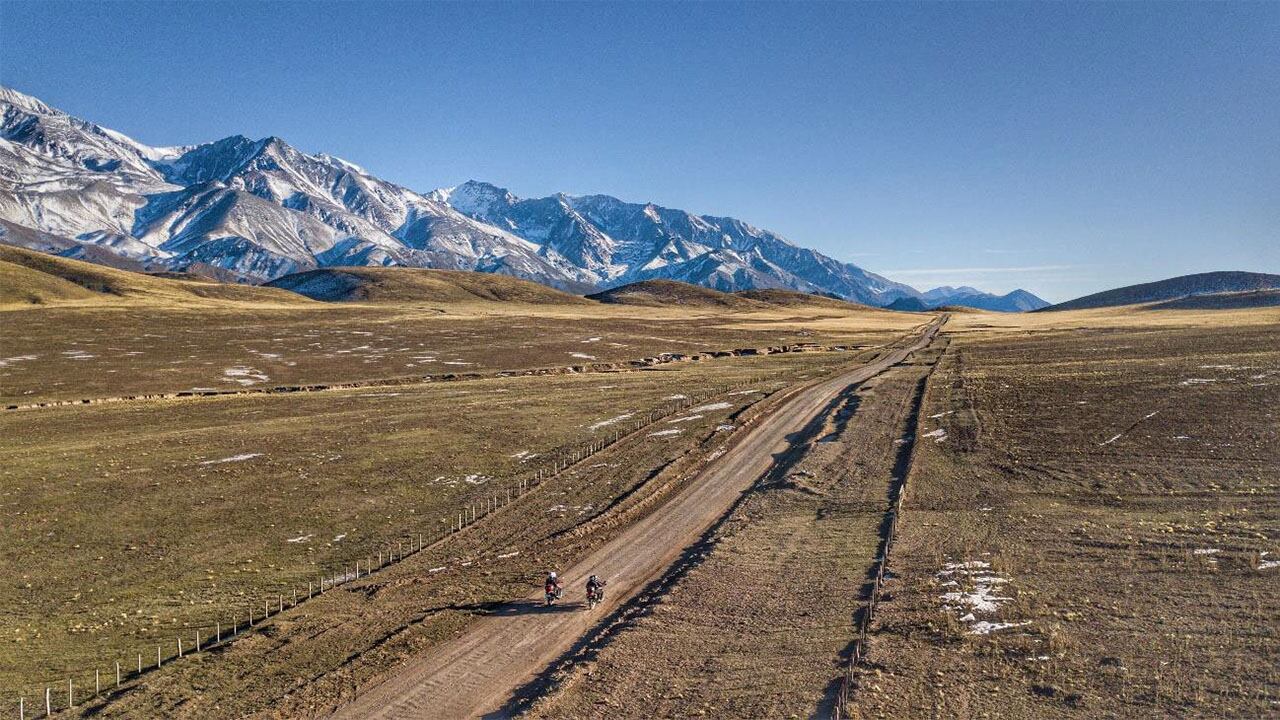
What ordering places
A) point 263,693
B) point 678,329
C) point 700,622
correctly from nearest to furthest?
point 263,693 → point 700,622 → point 678,329

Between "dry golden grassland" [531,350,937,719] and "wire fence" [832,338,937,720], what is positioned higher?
"wire fence" [832,338,937,720]

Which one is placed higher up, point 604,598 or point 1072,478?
point 1072,478

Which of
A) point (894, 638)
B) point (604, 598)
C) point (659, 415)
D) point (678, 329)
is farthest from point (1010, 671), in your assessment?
point (678, 329)

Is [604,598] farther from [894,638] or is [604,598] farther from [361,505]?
[361,505]

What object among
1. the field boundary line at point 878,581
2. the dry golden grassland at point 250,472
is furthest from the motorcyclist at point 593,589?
the field boundary line at point 878,581

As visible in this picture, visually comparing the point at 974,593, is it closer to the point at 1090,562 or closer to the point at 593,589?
the point at 1090,562

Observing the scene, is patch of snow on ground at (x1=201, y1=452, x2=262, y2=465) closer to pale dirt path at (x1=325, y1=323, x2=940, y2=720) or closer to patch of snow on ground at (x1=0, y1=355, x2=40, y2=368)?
pale dirt path at (x1=325, y1=323, x2=940, y2=720)

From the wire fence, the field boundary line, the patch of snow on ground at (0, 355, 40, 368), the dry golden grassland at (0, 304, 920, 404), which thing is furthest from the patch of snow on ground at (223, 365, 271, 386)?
the wire fence
